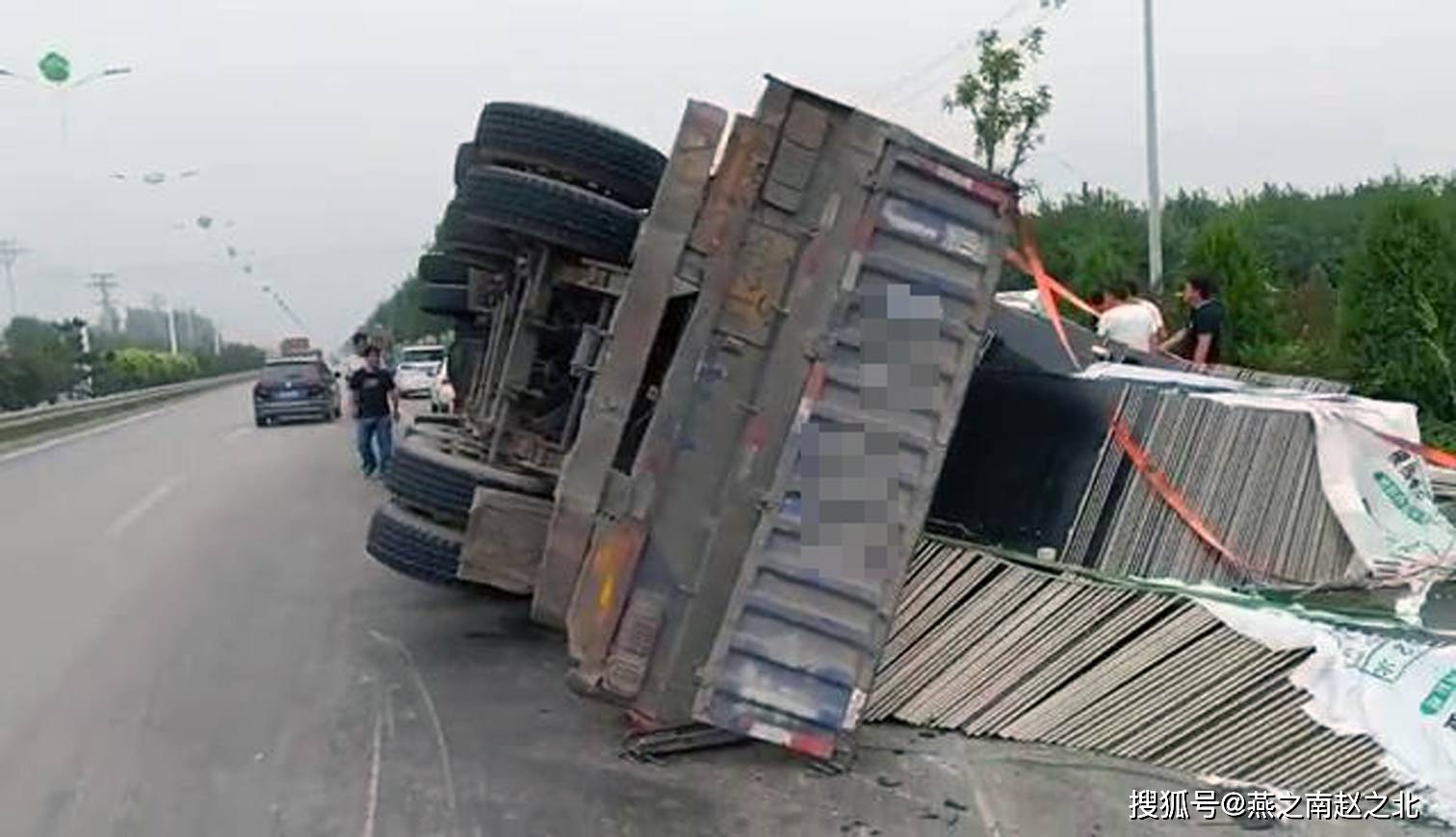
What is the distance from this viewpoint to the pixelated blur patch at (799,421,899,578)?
212 inches

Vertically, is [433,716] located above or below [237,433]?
above

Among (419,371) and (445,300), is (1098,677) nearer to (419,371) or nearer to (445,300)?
(445,300)

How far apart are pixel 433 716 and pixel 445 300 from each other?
15.6ft

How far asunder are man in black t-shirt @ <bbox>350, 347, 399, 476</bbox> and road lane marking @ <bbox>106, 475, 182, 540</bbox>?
2.38 m

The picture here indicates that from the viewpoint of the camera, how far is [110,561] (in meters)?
10.8

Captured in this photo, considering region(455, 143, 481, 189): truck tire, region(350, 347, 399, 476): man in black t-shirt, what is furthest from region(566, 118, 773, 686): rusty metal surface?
region(350, 347, 399, 476): man in black t-shirt

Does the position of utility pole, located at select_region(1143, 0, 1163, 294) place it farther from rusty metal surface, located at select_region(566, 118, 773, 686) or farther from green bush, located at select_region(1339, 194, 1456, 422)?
rusty metal surface, located at select_region(566, 118, 773, 686)

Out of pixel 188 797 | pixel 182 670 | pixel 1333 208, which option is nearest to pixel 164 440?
pixel 182 670

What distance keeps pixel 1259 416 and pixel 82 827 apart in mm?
5059

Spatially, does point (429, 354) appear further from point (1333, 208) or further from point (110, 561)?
point (110, 561)

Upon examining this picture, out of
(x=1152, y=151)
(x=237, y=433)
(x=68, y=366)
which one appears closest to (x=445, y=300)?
(x=1152, y=151)

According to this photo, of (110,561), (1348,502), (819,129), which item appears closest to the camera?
(819,129)

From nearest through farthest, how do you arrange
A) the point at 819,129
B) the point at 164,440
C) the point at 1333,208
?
1. the point at 819,129
2. the point at 164,440
3. the point at 1333,208

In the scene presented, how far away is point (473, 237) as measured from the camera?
7.86 meters
